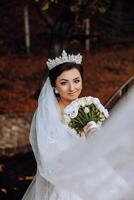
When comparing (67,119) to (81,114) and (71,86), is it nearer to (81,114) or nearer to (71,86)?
(81,114)

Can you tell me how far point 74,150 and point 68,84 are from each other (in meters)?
0.91

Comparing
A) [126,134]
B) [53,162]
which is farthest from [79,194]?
[126,134]

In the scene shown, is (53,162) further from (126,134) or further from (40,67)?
(40,67)

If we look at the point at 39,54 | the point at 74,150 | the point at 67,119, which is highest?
the point at 74,150

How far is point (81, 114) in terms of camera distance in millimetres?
4312

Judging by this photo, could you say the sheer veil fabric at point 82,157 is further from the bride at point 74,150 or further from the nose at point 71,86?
the nose at point 71,86

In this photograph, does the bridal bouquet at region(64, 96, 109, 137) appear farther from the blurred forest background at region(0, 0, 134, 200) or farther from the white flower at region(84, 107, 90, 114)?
the blurred forest background at region(0, 0, 134, 200)

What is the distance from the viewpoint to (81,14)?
26.8ft

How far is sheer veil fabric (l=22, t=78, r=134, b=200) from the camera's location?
271 centimetres

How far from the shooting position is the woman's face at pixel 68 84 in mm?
4430

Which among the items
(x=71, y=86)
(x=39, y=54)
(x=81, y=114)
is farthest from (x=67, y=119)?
(x=39, y=54)

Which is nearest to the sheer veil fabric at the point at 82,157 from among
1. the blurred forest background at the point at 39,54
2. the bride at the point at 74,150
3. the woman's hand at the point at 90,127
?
Result: the bride at the point at 74,150

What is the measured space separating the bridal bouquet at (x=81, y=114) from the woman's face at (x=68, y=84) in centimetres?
8

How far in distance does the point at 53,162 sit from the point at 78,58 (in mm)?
843
